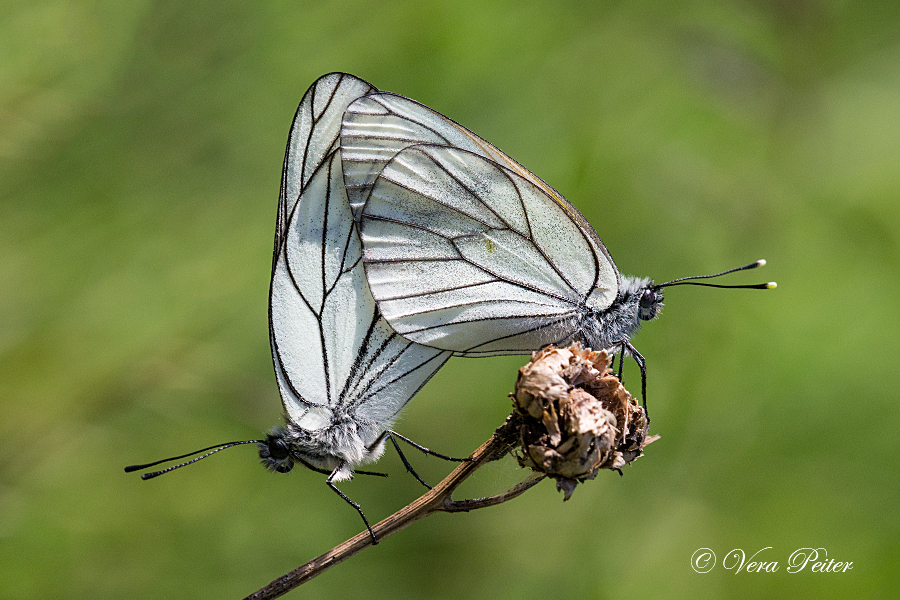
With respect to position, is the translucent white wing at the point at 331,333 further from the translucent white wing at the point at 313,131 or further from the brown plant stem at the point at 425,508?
the brown plant stem at the point at 425,508

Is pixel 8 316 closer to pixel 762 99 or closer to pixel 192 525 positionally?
pixel 192 525

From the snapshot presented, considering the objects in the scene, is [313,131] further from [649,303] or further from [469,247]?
[649,303]

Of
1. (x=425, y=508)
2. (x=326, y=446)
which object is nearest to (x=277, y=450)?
(x=326, y=446)

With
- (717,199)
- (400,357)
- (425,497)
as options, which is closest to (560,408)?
(425,497)

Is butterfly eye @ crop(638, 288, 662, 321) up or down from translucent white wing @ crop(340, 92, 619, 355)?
down

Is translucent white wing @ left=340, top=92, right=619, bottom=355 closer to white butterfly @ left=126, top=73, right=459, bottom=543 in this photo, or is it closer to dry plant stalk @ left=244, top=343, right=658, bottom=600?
white butterfly @ left=126, top=73, right=459, bottom=543

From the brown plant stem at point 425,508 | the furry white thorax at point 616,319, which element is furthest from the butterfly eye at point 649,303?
the brown plant stem at point 425,508
